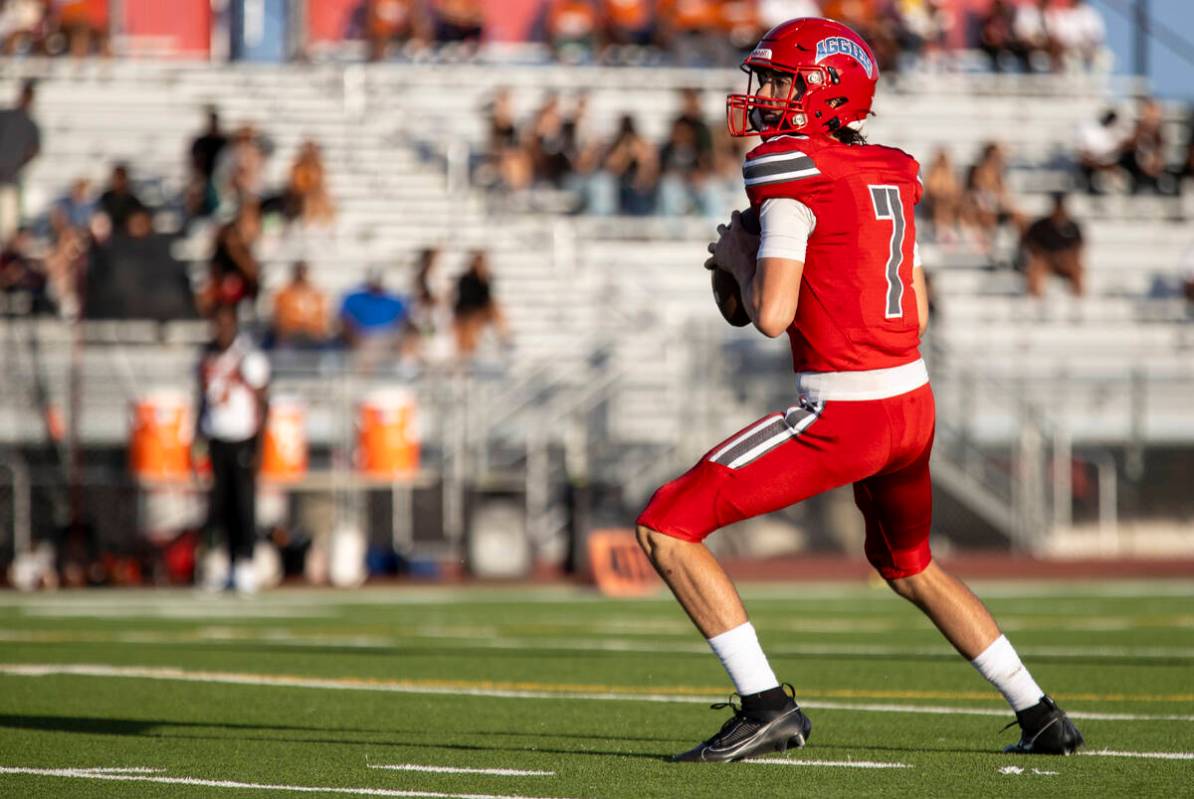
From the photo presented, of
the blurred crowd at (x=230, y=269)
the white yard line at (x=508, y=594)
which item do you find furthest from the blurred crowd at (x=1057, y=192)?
the white yard line at (x=508, y=594)

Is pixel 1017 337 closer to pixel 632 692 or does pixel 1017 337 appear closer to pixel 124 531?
pixel 124 531

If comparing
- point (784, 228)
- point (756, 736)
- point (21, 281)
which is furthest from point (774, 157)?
point (21, 281)

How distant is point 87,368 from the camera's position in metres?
17.8

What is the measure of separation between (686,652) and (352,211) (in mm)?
13827

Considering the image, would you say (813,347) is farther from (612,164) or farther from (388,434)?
(612,164)

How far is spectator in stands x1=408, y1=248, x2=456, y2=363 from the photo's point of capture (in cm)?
1934

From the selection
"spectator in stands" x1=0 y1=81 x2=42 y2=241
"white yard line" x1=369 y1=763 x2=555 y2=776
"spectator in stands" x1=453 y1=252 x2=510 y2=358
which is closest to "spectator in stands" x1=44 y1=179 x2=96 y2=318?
"spectator in stands" x1=453 y1=252 x2=510 y2=358

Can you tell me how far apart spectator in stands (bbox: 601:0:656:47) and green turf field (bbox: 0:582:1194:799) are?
15.3 meters

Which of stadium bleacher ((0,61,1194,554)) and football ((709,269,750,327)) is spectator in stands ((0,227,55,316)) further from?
football ((709,269,750,327))

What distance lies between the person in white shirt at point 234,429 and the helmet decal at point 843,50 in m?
9.20

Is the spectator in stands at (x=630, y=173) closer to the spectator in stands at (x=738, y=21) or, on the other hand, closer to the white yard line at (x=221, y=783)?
the spectator in stands at (x=738, y=21)

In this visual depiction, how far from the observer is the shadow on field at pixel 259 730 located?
20.4 ft

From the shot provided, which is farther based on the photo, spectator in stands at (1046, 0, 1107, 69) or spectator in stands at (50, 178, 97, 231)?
spectator in stands at (1046, 0, 1107, 69)

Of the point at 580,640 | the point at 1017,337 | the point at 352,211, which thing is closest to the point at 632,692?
the point at 580,640
